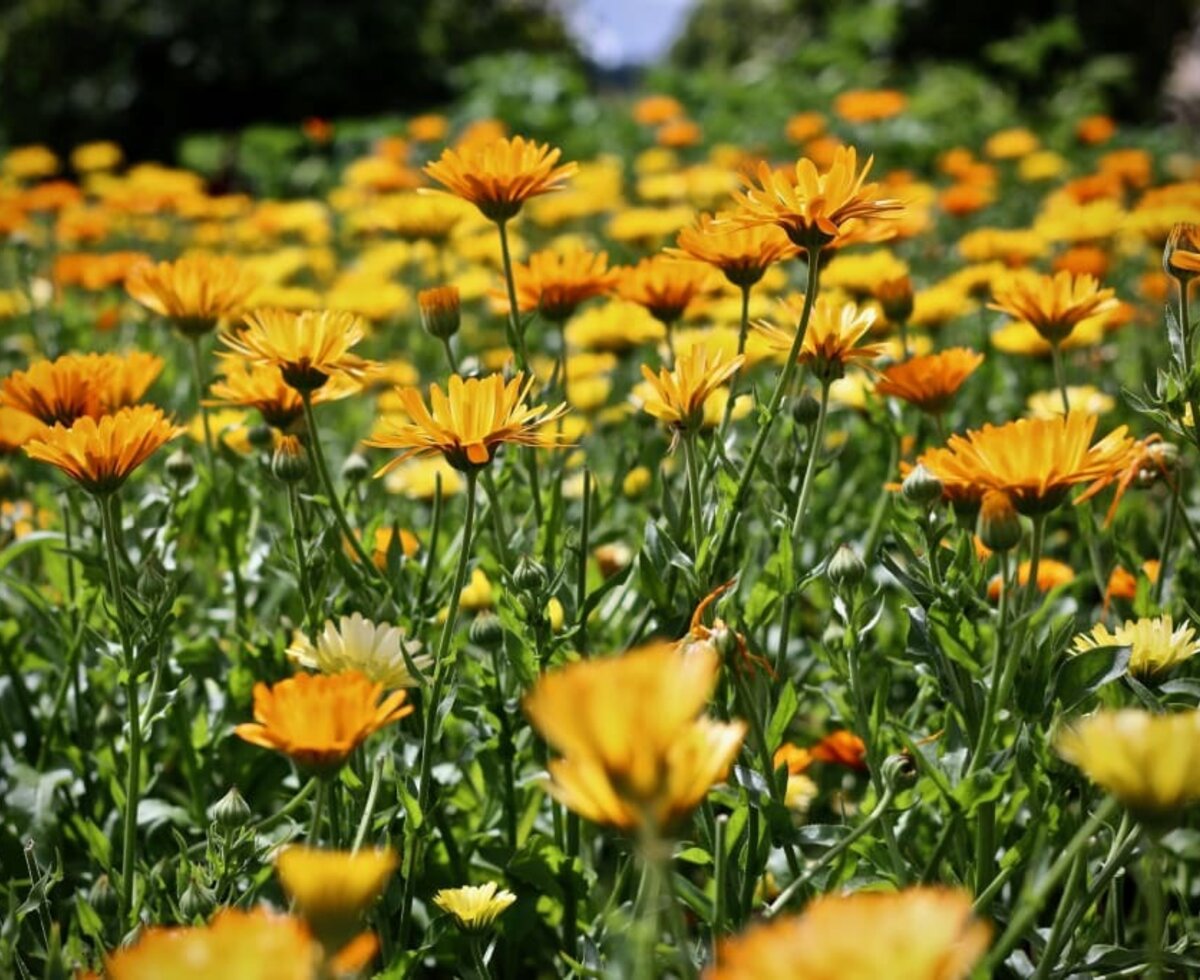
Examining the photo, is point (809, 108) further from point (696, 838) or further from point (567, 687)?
point (567, 687)

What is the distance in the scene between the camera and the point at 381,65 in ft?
33.8

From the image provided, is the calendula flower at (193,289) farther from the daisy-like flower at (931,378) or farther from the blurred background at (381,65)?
the blurred background at (381,65)

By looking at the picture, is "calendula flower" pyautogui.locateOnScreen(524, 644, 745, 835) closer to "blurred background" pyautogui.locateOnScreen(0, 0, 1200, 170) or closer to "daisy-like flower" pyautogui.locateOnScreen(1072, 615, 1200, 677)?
"daisy-like flower" pyautogui.locateOnScreen(1072, 615, 1200, 677)

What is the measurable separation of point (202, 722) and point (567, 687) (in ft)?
3.62

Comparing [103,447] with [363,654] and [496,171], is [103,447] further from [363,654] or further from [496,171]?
[496,171]

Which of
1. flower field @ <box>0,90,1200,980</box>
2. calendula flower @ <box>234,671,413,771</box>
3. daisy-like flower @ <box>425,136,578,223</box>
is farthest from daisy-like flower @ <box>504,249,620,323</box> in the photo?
calendula flower @ <box>234,671,413,771</box>

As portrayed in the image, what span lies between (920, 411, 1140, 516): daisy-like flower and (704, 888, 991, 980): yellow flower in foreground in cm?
52

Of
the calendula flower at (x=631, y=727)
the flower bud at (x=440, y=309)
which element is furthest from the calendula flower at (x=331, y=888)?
the flower bud at (x=440, y=309)

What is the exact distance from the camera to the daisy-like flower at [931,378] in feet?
5.27

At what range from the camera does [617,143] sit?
679 cm

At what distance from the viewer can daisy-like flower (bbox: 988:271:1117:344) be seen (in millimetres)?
1647

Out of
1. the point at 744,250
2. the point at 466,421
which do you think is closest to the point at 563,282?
the point at 744,250

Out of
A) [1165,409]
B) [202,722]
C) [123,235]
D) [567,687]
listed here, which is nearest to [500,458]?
[202,722]

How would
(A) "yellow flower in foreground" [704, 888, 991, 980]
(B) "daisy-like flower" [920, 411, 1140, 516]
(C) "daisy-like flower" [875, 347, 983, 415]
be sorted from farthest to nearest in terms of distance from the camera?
(C) "daisy-like flower" [875, 347, 983, 415] → (B) "daisy-like flower" [920, 411, 1140, 516] → (A) "yellow flower in foreground" [704, 888, 991, 980]
